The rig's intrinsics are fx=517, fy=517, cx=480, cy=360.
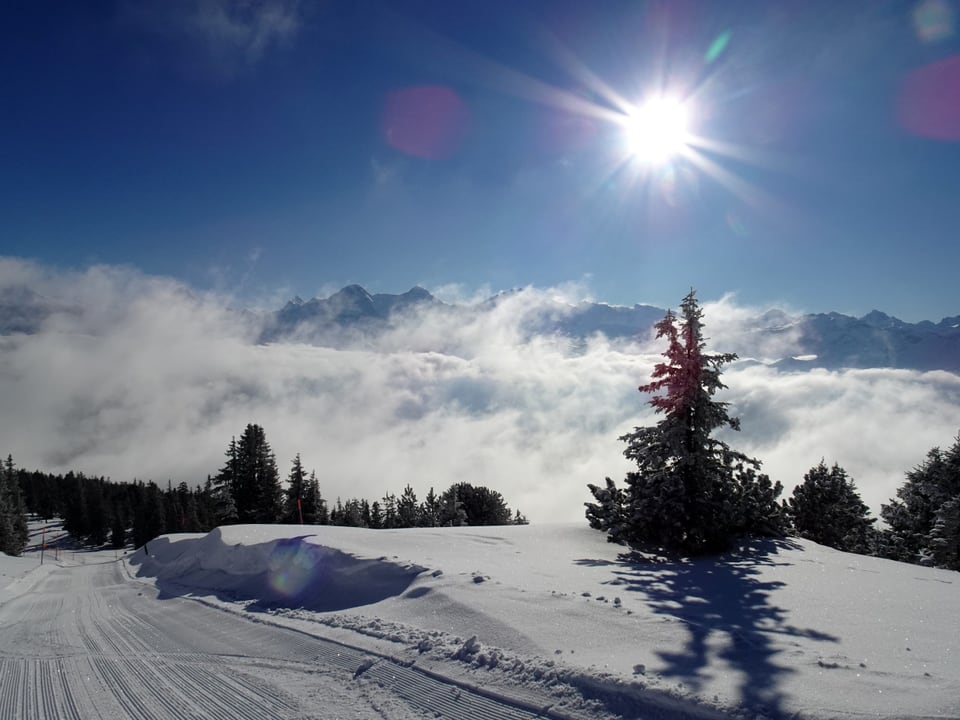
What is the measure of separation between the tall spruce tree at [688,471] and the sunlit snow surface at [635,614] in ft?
4.72

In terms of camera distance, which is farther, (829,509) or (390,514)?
(390,514)

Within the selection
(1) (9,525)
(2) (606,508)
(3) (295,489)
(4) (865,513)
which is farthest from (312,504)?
(4) (865,513)

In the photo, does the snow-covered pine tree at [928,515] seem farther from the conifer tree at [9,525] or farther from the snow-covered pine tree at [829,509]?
the conifer tree at [9,525]

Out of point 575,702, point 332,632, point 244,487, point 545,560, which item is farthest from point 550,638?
point 244,487

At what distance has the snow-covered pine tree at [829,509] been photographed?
27.1m

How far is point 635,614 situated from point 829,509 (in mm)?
27159

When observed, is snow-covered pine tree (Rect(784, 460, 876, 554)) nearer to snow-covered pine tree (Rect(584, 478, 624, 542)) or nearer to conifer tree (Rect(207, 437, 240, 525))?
snow-covered pine tree (Rect(584, 478, 624, 542))

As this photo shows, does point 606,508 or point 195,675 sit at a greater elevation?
point 606,508

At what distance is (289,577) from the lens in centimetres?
1129

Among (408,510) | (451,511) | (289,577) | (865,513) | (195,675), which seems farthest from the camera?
(408,510)

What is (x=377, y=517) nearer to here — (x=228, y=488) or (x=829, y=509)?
(x=228, y=488)

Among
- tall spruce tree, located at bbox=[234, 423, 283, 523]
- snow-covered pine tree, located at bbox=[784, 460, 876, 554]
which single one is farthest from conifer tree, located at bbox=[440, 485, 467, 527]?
snow-covered pine tree, located at bbox=[784, 460, 876, 554]

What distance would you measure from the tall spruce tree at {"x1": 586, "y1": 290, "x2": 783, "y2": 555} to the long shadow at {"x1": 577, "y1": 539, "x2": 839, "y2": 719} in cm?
128

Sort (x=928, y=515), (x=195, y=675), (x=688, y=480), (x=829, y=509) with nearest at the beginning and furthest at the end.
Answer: (x=195, y=675) → (x=688, y=480) → (x=829, y=509) → (x=928, y=515)
